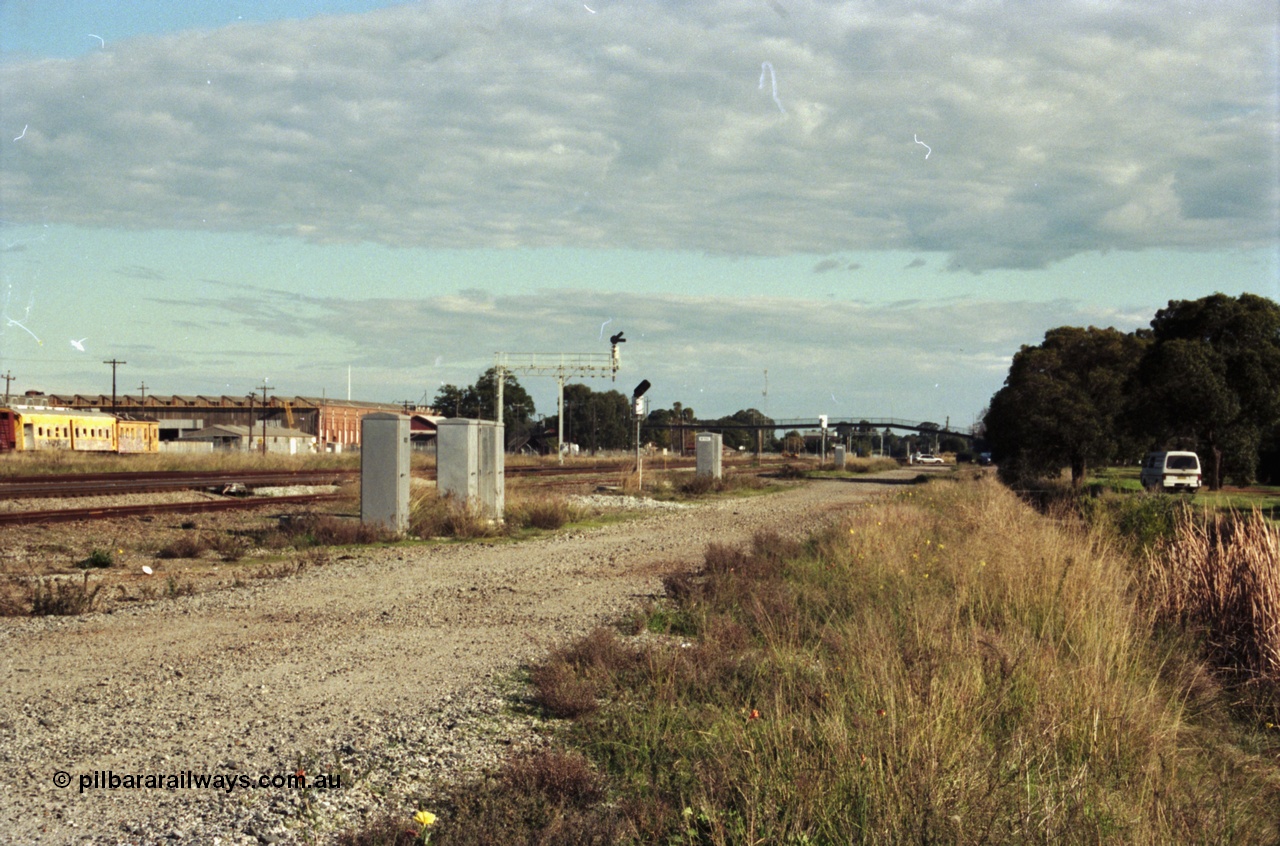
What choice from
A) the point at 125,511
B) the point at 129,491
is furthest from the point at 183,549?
the point at 129,491

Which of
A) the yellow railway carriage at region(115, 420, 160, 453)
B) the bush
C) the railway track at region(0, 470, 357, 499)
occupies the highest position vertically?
the yellow railway carriage at region(115, 420, 160, 453)

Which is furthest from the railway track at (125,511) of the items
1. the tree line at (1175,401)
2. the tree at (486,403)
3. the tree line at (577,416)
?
the tree at (486,403)

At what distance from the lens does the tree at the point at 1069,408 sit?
39219mm

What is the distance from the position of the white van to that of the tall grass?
26.6 meters

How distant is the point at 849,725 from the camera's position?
5.14m

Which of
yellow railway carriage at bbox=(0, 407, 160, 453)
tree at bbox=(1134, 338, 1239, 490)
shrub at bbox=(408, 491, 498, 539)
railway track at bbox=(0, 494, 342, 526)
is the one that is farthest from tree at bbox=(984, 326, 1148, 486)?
yellow railway carriage at bbox=(0, 407, 160, 453)

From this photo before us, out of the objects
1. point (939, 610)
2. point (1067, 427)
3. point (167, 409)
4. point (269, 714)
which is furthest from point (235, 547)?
point (167, 409)

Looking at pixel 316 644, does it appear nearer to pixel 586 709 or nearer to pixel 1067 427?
pixel 586 709

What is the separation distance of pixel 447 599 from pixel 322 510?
10.8 m

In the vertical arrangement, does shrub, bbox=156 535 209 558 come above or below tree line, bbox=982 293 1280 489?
below

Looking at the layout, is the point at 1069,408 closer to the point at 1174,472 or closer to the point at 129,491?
the point at 1174,472

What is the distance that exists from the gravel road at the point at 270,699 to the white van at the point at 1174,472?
26.5 meters

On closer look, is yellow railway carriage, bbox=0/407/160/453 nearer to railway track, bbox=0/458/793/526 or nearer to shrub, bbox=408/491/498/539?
railway track, bbox=0/458/793/526

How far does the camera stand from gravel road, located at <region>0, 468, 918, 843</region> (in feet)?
15.4
